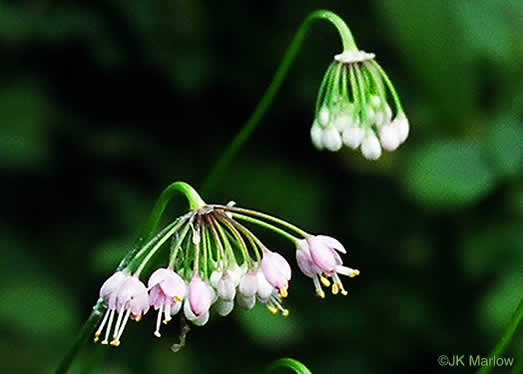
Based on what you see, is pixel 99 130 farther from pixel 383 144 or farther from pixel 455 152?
pixel 383 144

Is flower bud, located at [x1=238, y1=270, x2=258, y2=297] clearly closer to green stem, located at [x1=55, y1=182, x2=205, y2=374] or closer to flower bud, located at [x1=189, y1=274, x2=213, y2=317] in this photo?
flower bud, located at [x1=189, y1=274, x2=213, y2=317]

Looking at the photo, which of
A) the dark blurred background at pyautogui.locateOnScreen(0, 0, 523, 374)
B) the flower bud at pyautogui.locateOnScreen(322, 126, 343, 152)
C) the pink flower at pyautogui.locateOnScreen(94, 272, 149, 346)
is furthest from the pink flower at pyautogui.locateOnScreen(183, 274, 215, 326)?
the dark blurred background at pyautogui.locateOnScreen(0, 0, 523, 374)

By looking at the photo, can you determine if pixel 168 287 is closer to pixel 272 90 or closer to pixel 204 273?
pixel 204 273

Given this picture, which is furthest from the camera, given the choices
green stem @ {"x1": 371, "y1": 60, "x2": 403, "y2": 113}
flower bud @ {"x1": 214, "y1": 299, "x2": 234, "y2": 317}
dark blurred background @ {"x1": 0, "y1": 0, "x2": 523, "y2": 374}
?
dark blurred background @ {"x1": 0, "y1": 0, "x2": 523, "y2": 374}

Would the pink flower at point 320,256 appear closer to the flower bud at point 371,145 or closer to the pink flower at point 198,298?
the pink flower at point 198,298

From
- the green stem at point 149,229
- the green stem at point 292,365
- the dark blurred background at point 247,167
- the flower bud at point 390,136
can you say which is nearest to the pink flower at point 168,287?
the green stem at point 149,229

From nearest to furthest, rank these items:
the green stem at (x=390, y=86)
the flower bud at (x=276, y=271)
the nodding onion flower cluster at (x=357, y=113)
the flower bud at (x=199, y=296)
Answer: the flower bud at (x=199, y=296) < the flower bud at (x=276, y=271) < the green stem at (x=390, y=86) < the nodding onion flower cluster at (x=357, y=113)
